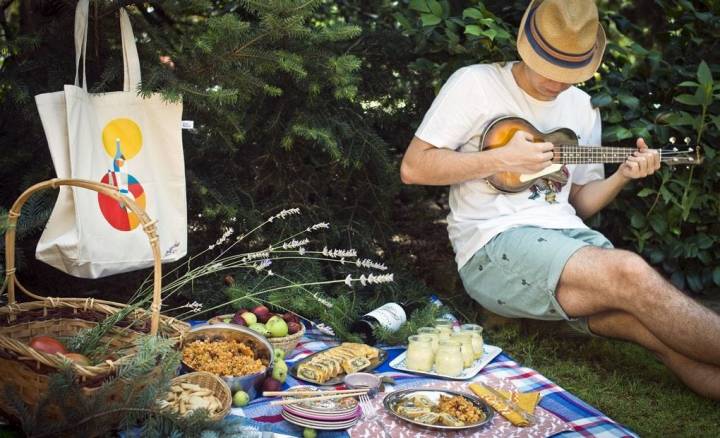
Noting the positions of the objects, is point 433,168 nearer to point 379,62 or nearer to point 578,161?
point 578,161

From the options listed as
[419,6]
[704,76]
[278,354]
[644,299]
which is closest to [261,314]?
[278,354]

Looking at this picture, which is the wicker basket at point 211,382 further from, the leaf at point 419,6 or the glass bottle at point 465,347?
the leaf at point 419,6

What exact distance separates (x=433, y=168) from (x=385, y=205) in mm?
763

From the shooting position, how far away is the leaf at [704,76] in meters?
3.36

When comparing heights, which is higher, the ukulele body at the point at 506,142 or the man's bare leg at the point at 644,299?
the ukulele body at the point at 506,142

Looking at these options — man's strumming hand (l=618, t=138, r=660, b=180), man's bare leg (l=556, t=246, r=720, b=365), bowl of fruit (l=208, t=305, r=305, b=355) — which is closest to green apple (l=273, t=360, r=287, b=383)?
bowl of fruit (l=208, t=305, r=305, b=355)

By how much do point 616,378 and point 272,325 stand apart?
161 cm

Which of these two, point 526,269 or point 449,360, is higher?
point 526,269

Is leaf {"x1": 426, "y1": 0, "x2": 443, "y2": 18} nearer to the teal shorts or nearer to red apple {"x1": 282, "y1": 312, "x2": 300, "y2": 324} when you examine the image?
the teal shorts

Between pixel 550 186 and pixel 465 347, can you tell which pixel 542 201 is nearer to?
pixel 550 186

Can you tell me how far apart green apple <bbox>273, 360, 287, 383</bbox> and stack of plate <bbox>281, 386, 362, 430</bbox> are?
0.23 metres

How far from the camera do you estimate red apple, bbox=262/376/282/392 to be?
238cm

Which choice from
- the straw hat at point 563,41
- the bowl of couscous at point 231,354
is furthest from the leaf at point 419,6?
the bowl of couscous at point 231,354

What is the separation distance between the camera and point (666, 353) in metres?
2.90
